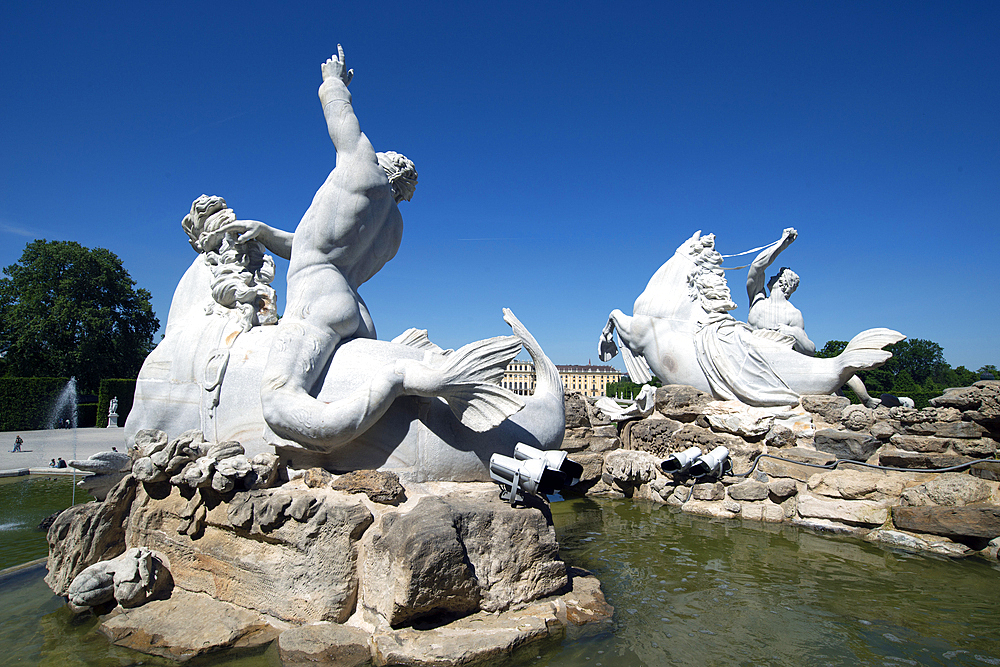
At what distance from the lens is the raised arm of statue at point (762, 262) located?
8.61 metres

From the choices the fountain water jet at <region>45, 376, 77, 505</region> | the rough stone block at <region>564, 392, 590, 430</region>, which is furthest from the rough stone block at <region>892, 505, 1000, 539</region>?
the fountain water jet at <region>45, 376, 77, 505</region>

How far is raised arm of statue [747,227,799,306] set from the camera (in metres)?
8.61

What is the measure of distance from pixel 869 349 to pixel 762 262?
2133 mm

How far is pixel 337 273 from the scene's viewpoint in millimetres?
4062

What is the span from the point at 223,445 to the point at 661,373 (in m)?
6.07

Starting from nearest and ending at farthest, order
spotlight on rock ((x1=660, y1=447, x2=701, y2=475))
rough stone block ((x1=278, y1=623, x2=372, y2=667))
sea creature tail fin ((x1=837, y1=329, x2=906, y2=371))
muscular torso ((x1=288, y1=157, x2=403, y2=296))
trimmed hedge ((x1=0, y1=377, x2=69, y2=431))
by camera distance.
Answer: rough stone block ((x1=278, y1=623, x2=372, y2=667)) → muscular torso ((x1=288, y1=157, x2=403, y2=296)) → spotlight on rock ((x1=660, y1=447, x2=701, y2=475)) → sea creature tail fin ((x1=837, y1=329, x2=906, y2=371)) → trimmed hedge ((x1=0, y1=377, x2=69, y2=431))

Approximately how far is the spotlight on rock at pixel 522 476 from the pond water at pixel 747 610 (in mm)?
819

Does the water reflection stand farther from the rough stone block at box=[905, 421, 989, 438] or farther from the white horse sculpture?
the rough stone block at box=[905, 421, 989, 438]

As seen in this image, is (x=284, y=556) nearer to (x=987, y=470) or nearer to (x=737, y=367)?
(x=987, y=470)

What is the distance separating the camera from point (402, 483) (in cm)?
359

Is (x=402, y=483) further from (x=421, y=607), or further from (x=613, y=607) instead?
(x=613, y=607)

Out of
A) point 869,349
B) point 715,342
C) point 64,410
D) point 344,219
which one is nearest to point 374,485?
point 344,219

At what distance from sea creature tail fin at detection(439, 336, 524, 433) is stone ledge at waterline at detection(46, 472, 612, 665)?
0.50 metres

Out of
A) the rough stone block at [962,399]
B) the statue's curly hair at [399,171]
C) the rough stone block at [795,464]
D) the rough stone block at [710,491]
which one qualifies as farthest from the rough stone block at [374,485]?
the rough stone block at [962,399]
